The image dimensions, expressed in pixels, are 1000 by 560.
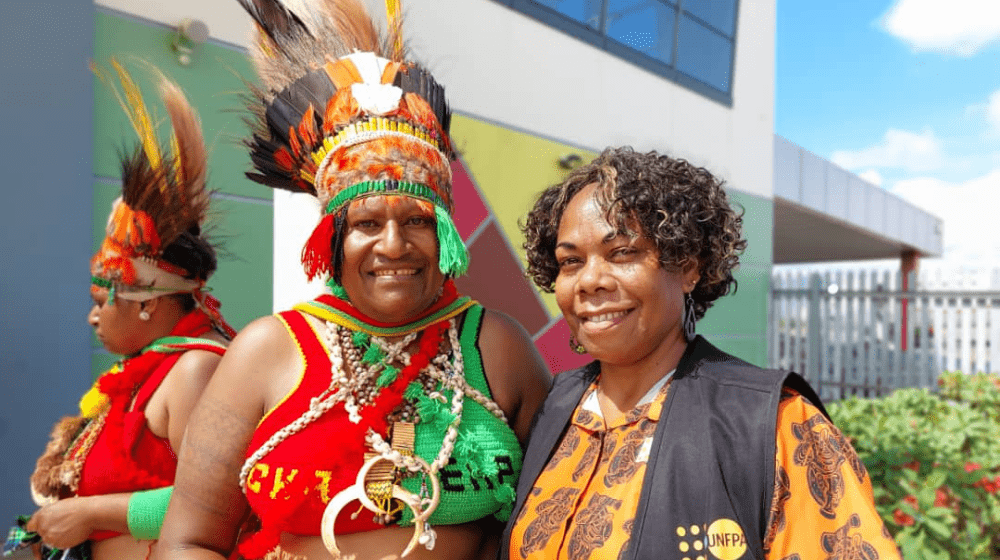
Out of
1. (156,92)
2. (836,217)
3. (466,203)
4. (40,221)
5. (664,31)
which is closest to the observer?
(40,221)

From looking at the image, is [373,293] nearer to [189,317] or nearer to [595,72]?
[189,317]

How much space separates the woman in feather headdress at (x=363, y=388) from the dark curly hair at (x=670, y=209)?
41cm

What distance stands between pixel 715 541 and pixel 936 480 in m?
2.25

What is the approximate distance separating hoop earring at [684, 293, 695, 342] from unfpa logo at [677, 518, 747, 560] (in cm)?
47

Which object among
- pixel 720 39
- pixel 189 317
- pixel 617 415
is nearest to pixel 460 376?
pixel 617 415

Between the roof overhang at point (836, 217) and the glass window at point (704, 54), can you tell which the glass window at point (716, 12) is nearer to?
the glass window at point (704, 54)

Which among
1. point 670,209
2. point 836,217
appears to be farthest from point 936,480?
point 836,217

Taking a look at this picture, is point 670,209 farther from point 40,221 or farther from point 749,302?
point 749,302

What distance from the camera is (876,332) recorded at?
10.1m

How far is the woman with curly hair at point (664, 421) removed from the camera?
125cm

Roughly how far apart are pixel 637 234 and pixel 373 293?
695 millimetres

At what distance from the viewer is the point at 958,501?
2.92m

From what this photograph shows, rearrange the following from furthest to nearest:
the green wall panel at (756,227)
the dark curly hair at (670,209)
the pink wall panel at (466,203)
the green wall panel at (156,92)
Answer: the green wall panel at (756,227), the pink wall panel at (466,203), the green wall panel at (156,92), the dark curly hair at (670,209)

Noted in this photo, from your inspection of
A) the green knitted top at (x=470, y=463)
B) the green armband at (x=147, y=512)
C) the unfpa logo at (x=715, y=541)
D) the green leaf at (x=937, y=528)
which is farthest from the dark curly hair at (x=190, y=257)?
the green leaf at (x=937, y=528)
